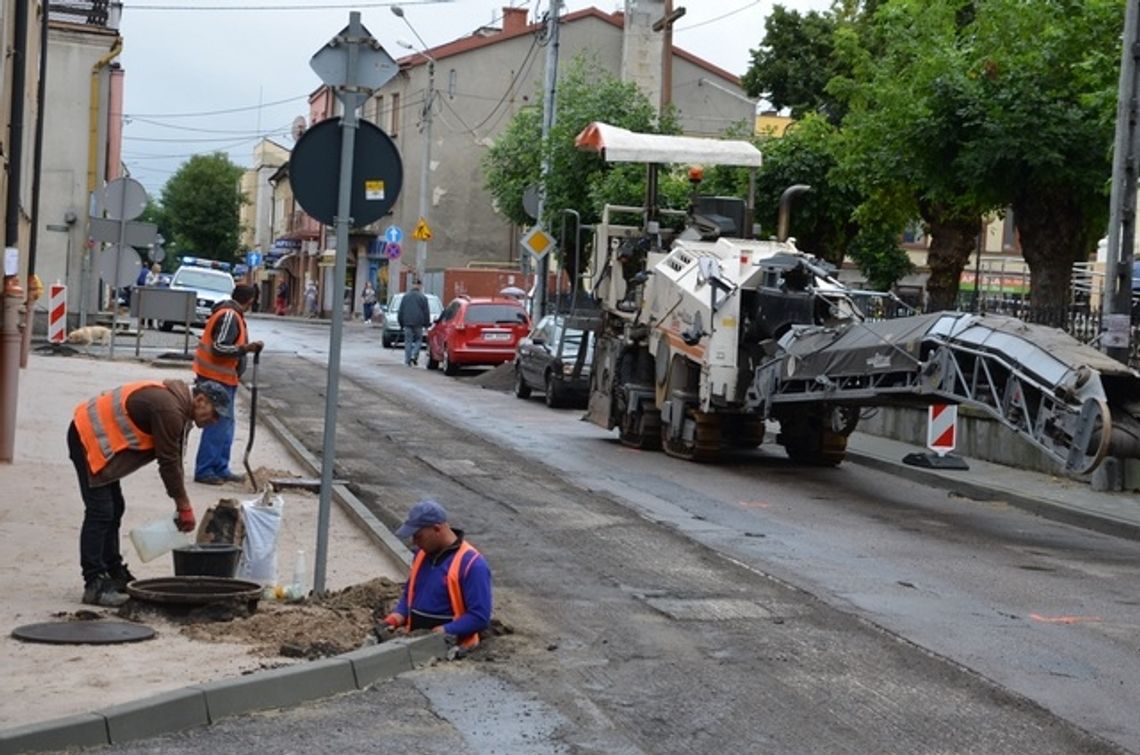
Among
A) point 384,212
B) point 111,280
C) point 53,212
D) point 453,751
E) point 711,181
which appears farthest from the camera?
point 53,212

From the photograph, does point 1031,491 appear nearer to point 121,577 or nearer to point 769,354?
point 769,354

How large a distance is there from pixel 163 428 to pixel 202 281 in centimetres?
3852

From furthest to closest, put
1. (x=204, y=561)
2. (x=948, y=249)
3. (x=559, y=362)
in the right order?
(x=948, y=249) < (x=559, y=362) < (x=204, y=561)

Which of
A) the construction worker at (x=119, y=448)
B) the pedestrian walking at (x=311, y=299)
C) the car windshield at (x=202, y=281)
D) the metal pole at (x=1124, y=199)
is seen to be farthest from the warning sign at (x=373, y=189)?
the pedestrian walking at (x=311, y=299)

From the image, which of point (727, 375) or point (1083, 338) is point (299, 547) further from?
point (1083, 338)

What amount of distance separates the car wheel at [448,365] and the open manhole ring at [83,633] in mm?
27263

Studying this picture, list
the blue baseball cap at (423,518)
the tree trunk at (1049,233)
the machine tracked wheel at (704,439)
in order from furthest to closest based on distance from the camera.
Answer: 1. the tree trunk at (1049,233)
2. the machine tracked wheel at (704,439)
3. the blue baseball cap at (423,518)

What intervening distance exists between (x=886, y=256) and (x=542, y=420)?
28.5 meters

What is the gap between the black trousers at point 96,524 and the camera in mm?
9703

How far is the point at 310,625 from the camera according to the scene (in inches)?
358

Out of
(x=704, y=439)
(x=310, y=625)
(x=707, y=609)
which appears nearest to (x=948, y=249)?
(x=704, y=439)

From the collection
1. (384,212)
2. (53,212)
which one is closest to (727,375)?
(384,212)

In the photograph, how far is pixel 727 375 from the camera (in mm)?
19859

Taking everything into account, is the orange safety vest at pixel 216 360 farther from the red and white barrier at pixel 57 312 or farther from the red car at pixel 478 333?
the red car at pixel 478 333
